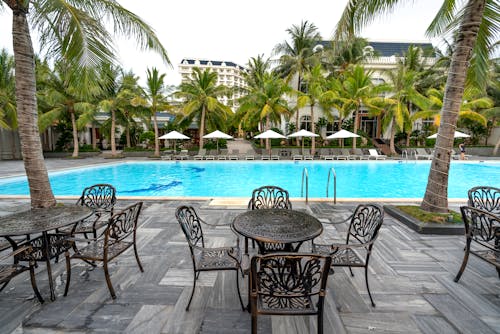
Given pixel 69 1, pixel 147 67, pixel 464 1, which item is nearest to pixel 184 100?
pixel 147 67

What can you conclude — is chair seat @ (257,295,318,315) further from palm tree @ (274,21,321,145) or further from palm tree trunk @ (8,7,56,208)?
palm tree @ (274,21,321,145)

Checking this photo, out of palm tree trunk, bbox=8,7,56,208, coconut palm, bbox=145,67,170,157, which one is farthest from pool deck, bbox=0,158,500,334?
coconut palm, bbox=145,67,170,157

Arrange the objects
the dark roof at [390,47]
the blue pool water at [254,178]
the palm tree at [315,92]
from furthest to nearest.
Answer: the dark roof at [390,47] < the palm tree at [315,92] < the blue pool water at [254,178]

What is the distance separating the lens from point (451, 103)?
14.2 feet

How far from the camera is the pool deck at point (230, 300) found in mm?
2188

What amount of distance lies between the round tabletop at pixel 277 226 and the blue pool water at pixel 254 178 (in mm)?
6357

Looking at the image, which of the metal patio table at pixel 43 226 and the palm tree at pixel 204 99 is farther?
the palm tree at pixel 204 99

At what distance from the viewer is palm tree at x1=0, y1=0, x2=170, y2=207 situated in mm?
4273

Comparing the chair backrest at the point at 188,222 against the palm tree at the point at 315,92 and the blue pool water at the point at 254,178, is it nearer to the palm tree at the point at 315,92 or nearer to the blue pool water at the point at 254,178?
the blue pool water at the point at 254,178


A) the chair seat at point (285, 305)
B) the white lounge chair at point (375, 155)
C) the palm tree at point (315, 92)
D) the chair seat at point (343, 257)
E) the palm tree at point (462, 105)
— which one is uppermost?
the palm tree at point (315, 92)

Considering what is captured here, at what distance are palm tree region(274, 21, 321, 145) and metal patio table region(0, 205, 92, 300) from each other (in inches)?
794

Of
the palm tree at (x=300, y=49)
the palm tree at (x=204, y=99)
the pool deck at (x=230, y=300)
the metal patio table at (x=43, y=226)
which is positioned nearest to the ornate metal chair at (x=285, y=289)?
the pool deck at (x=230, y=300)

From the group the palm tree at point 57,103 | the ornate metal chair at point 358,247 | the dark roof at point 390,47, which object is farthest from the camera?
the dark roof at point 390,47

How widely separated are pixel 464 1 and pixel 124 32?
22.1 ft
